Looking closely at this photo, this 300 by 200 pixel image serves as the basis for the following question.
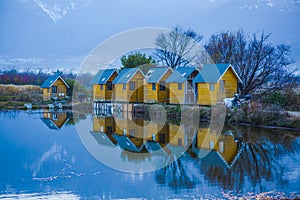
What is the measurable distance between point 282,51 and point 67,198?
19653mm

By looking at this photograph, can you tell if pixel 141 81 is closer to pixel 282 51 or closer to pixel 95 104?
pixel 95 104

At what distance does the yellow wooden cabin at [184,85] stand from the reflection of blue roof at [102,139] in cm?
844

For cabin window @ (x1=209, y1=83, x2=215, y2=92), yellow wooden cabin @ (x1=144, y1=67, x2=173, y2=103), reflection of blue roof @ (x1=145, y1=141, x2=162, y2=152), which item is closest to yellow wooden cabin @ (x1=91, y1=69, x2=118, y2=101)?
yellow wooden cabin @ (x1=144, y1=67, x2=173, y2=103)

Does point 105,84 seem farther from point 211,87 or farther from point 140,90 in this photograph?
point 211,87

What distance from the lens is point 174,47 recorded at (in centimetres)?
3641

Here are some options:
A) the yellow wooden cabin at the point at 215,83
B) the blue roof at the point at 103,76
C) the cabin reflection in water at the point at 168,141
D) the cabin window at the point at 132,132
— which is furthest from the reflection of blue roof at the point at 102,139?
the blue roof at the point at 103,76

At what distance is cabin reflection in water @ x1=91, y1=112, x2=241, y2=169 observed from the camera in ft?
38.5

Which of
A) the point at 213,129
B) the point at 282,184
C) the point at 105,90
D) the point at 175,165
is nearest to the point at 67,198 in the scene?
the point at 175,165

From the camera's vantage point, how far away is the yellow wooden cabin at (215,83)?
21641 mm

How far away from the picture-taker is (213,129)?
17484 mm

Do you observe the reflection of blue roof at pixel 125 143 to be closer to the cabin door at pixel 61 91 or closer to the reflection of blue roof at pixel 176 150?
the reflection of blue roof at pixel 176 150

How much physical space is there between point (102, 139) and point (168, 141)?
2.52 meters

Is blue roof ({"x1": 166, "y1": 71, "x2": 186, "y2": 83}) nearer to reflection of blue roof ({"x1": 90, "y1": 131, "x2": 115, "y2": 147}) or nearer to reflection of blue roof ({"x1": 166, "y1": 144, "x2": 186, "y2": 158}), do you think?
reflection of blue roof ({"x1": 90, "y1": 131, "x2": 115, "y2": 147})

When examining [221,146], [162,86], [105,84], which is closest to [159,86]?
[162,86]
